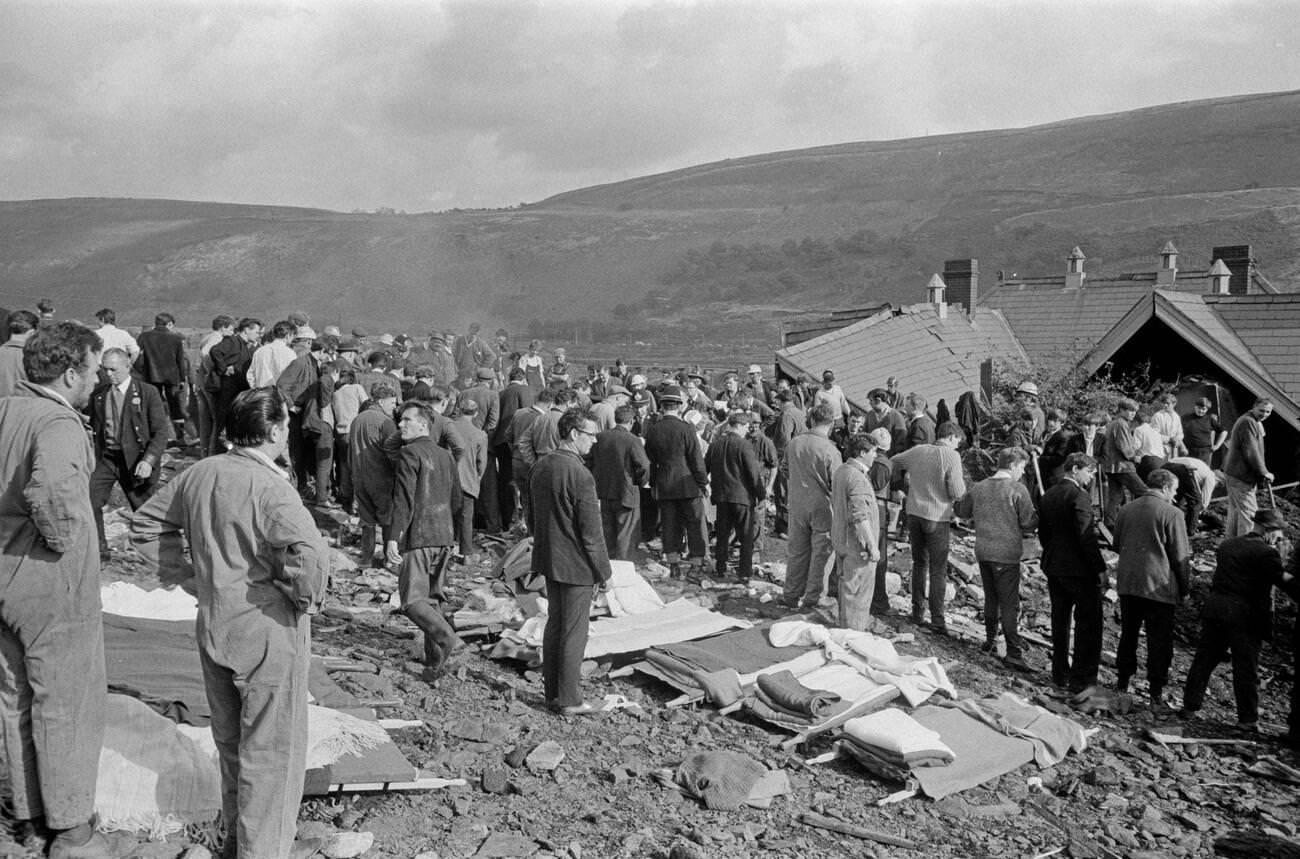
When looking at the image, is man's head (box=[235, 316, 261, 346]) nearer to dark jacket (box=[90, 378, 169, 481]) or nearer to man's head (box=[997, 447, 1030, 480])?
dark jacket (box=[90, 378, 169, 481])

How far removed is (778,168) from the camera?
123m

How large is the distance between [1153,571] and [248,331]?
30.6 feet

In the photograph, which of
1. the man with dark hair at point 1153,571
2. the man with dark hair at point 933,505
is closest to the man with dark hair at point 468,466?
the man with dark hair at point 933,505

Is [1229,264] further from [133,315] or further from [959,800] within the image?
[133,315]

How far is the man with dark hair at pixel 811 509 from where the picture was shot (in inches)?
374

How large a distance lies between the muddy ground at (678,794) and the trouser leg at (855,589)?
3.09 feet

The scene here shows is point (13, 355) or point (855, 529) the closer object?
point (13, 355)

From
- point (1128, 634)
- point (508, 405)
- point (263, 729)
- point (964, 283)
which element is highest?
point (964, 283)

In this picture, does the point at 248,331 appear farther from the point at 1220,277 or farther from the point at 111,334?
the point at 1220,277

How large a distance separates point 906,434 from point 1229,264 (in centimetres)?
1590

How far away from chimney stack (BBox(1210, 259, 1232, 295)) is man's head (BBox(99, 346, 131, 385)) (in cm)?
2202

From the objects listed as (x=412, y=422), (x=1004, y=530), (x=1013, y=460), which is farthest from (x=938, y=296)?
(x=412, y=422)

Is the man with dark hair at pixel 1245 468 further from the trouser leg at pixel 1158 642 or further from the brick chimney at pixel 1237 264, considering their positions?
the brick chimney at pixel 1237 264

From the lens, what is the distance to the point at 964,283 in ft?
75.6
